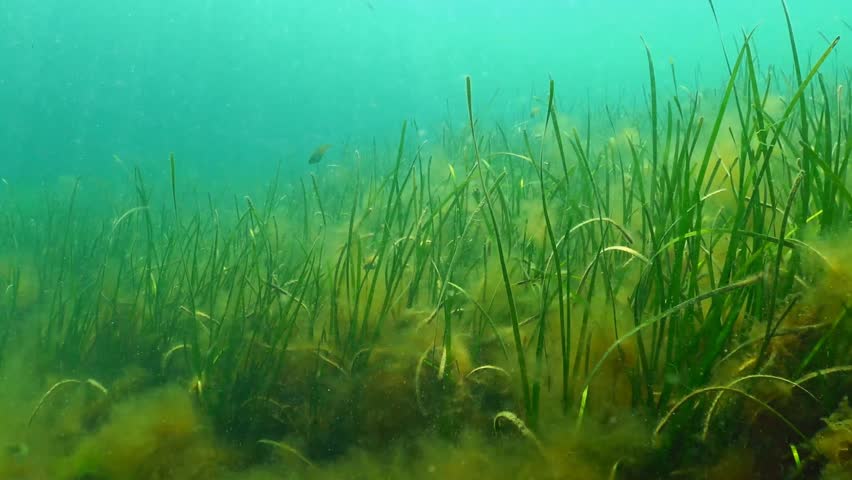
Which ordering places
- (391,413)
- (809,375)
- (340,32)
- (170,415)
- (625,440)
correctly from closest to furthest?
(809,375)
(625,440)
(391,413)
(170,415)
(340,32)

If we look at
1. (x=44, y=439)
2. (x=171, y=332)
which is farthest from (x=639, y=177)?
(x=44, y=439)

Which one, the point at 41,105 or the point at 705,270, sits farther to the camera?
the point at 41,105

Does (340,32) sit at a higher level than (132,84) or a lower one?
higher

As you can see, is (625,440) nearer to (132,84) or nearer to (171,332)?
(171,332)

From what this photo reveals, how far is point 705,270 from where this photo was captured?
1.75 metres

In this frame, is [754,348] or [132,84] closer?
[754,348]

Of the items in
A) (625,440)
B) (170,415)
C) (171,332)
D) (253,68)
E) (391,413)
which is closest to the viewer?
(625,440)

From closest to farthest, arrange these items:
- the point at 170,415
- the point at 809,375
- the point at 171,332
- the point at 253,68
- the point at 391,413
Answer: the point at 809,375, the point at 391,413, the point at 170,415, the point at 171,332, the point at 253,68

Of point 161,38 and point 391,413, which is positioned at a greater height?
point 161,38

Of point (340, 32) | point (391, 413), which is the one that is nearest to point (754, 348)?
point (391, 413)

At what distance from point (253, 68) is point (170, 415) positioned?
68912mm

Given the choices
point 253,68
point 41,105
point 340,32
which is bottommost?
point 41,105

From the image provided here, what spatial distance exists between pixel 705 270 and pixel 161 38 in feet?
210

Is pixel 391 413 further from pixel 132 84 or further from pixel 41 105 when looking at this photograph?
pixel 41 105
